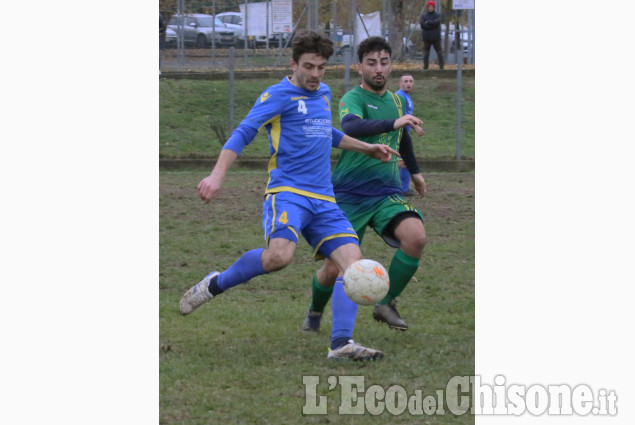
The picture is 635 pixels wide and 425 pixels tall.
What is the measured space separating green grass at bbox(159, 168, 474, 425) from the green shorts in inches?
26.4

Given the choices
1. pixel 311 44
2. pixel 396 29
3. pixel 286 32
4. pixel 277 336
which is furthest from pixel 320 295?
pixel 396 29

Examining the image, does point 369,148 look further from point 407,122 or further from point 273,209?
point 273,209

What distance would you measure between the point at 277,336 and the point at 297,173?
1134 mm

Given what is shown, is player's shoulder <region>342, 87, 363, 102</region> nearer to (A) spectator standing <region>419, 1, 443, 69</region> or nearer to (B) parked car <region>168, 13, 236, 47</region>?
(A) spectator standing <region>419, 1, 443, 69</region>

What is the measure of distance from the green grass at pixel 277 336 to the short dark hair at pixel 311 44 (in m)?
1.83

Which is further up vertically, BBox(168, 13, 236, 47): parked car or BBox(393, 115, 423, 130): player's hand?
BBox(168, 13, 236, 47): parked car

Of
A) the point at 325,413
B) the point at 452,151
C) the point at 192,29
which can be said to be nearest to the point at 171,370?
the point at 325,413

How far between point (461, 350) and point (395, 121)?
151 cm

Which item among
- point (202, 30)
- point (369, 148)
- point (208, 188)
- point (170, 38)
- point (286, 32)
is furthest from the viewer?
point (202, 30)

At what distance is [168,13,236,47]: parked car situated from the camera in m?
23.2

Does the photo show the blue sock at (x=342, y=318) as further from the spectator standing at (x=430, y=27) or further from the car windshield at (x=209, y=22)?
the car windshield at (x=209, y=22)

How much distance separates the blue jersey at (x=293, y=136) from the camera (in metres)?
5.82

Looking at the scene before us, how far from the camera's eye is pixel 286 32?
22.5 m

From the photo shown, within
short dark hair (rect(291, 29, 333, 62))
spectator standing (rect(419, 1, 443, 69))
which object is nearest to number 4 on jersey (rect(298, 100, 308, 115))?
short dark hair (rect(291, 29, 333, 62))
